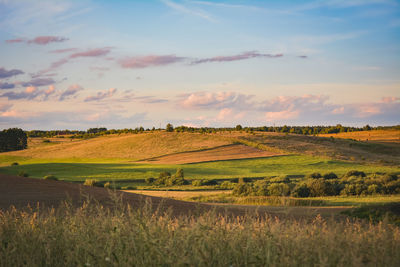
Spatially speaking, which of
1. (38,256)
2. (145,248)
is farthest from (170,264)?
(38,256)

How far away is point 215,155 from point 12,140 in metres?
71.7

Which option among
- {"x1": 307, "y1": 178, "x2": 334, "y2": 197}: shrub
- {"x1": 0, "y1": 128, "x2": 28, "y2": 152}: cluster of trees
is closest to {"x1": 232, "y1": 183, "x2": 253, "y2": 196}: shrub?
{"x1": 307, "y1": 178, "x2": 334, "y2": 197}: shrub

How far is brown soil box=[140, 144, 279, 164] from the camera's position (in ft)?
264

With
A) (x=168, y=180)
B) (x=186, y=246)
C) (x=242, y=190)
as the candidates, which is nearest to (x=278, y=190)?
(x=242, y=190)

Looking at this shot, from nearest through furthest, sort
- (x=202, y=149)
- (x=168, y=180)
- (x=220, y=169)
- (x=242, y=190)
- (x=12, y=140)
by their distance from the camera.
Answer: (x=242, y=190) < (x=168, y=180) < (x=220, y=169) < (x=202, y=149) < (x=12, y=140)

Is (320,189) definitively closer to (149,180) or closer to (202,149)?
(149,180)

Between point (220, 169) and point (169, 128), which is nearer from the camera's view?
point (220, 169)

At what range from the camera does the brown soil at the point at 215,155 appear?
80.4 metres

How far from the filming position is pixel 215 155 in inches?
3297

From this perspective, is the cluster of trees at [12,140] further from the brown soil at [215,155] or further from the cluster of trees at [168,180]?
the cluster of trees at [168,180]

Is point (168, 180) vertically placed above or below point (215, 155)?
below

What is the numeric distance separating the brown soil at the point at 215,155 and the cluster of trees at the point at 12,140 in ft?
198

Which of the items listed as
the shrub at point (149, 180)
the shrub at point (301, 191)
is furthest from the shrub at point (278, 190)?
the shrub at point (149, 180)

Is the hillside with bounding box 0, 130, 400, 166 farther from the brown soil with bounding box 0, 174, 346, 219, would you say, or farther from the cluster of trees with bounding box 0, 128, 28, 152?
the brown soil with bounding box 0, 174, 346, 219
